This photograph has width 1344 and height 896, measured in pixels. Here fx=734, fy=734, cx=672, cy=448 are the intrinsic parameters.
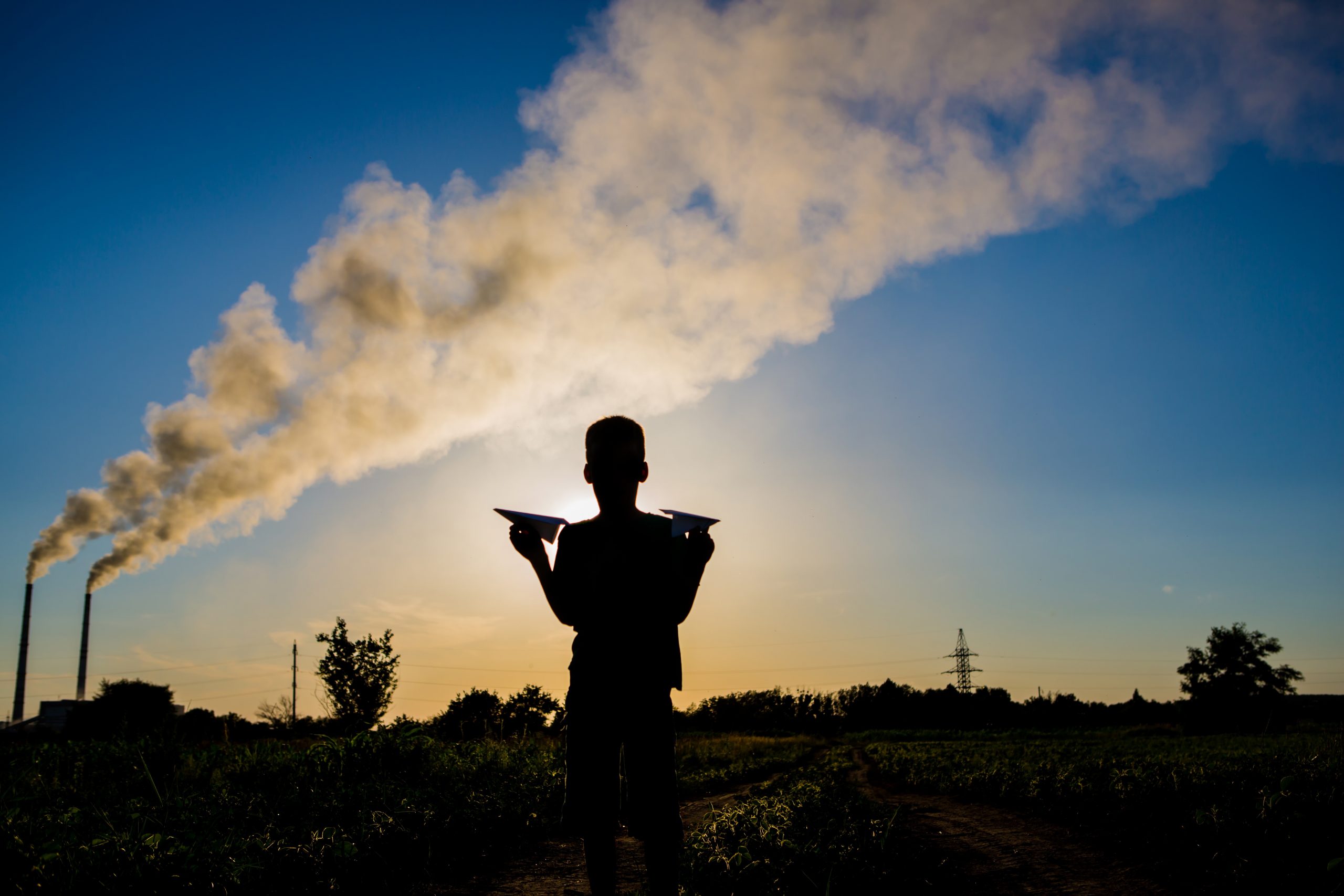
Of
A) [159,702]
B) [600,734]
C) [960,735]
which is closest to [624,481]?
[600,734]

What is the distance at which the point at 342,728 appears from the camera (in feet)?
30.5

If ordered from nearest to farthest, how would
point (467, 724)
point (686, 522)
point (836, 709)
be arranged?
point (686, 522) → point (467, 724) → point (836, 709)

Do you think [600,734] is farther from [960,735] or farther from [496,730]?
[960,735]

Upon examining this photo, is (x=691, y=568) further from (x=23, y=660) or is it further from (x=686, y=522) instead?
(x=23, y=660)

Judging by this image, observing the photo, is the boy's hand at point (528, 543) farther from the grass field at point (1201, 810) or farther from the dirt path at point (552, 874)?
the grass field at point (1201, 810)

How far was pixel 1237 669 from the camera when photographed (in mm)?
72000

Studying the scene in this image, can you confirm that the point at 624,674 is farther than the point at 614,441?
No

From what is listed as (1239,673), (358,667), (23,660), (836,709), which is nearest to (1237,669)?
(1239,673)

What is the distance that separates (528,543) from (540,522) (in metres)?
0.17

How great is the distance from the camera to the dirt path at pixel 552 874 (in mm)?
4605

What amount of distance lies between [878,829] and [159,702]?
44659mm

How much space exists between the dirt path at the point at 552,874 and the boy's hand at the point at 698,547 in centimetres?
197

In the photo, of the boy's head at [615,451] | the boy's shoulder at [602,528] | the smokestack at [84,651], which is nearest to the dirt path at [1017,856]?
the boy's shoulder at [602,528]

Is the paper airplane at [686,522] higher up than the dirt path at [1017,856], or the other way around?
the paper airplane at [686,522]
